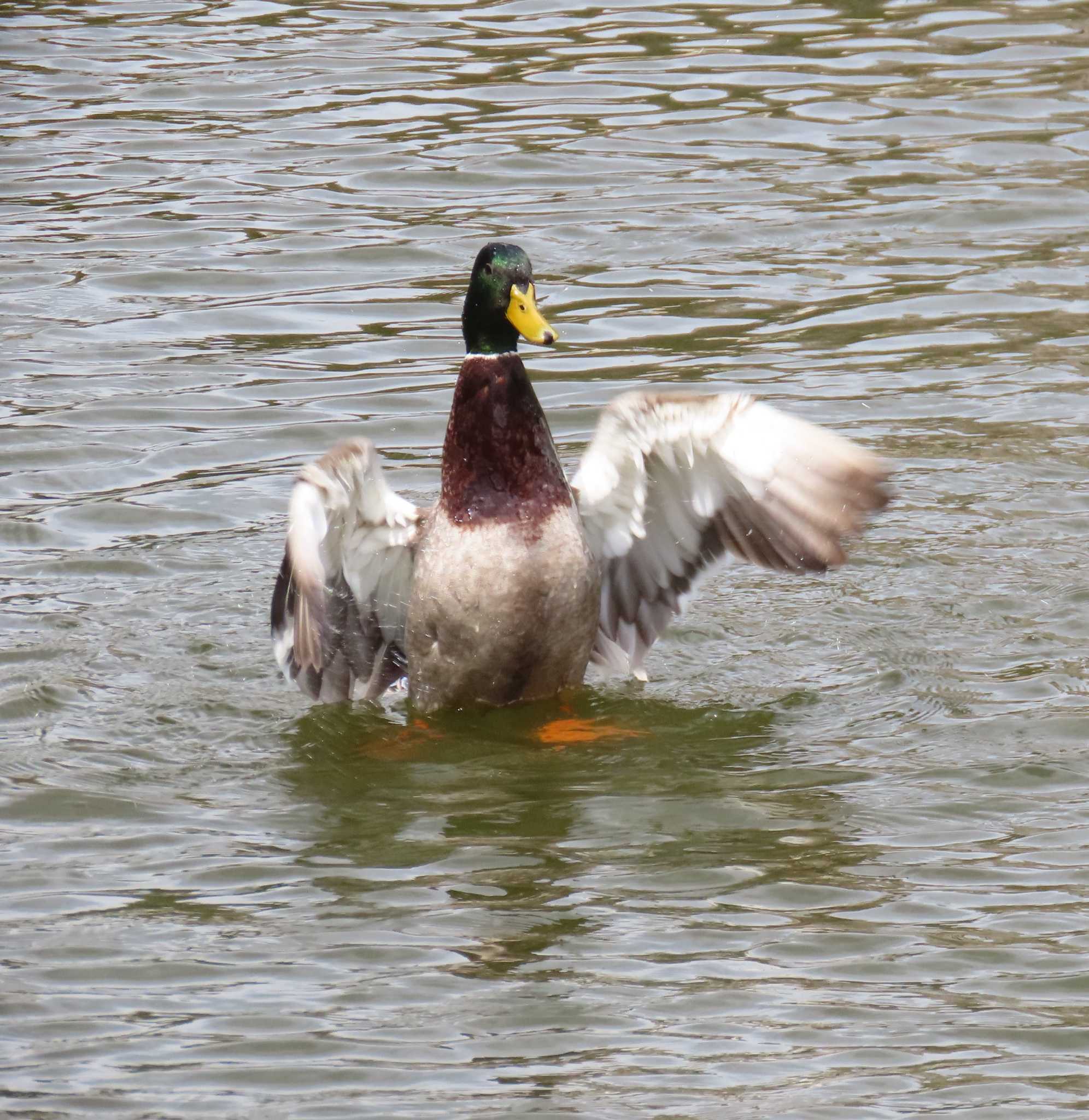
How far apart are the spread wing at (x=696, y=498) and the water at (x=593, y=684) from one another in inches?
12.0

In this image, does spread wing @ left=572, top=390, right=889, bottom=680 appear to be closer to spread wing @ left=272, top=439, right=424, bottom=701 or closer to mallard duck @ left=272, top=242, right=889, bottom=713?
mallard duck @ left=272, top=242, right=889, bottom=713

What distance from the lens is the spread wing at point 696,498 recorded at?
6.31 meters

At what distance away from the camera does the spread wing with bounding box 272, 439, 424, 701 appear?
6.20m

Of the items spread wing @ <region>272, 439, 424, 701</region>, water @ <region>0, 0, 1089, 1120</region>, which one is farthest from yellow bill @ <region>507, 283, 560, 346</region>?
water @ <region>0, 0, 1089, 1120</region>

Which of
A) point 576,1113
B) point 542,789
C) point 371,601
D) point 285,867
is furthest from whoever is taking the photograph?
point 371,601

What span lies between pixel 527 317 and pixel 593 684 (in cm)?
130

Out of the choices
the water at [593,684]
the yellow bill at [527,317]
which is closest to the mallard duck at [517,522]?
the yellow bill at [527,317]

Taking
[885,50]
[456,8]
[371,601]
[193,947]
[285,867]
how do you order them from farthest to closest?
[456,8] → [885,50] → [371,601] → [285,867] → [193,947]

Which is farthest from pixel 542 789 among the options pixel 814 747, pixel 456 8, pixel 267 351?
pixel 456 8

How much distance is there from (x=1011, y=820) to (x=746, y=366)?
13.6 feet

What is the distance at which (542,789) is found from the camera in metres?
6.18

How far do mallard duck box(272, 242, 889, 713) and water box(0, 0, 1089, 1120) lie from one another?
276mm

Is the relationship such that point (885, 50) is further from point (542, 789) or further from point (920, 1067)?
point (920, 1067)

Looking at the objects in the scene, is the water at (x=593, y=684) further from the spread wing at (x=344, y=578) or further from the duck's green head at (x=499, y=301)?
the duck's green head at (x=499, y=301)
